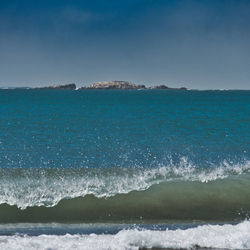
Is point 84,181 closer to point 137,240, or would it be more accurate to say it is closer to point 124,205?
point 124,205

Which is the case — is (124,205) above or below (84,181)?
below

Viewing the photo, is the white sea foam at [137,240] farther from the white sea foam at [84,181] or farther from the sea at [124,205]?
the white sea foam at [84,181]

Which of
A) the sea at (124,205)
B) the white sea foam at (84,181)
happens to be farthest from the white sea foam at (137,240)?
the white sea foam at (84,181)

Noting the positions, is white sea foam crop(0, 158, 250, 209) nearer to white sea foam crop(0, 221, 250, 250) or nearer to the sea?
the sea

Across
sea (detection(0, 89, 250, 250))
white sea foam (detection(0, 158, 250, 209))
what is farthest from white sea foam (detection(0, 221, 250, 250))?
white sea foam (detection(0, 158, 250, 209))

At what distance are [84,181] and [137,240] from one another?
6592 mm

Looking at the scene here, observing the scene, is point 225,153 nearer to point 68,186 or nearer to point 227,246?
point 68,186

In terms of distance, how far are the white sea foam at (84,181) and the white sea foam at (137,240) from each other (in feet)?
12.6

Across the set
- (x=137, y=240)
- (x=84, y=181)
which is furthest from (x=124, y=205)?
(x=137, y=240)

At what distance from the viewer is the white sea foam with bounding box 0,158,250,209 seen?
15.5m

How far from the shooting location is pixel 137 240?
36.2 ft

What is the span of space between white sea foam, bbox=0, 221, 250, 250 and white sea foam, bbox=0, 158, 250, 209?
386 centimetres

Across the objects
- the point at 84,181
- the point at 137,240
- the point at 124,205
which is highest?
the point at 84,181

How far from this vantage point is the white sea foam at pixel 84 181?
15.5 meters
